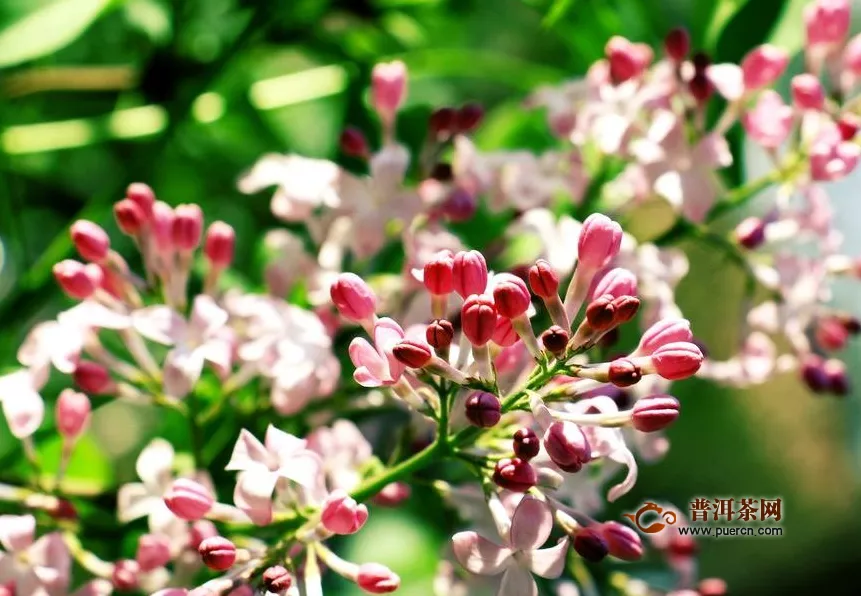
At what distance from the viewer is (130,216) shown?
67cm

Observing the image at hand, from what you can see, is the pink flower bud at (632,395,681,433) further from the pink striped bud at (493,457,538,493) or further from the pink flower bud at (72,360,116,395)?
the pink flower bud at (72,360,116,395)

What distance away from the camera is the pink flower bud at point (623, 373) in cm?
49

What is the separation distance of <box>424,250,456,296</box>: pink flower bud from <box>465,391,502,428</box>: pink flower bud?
0.19ft

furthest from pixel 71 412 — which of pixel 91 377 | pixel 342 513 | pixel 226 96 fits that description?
pixel 226 96

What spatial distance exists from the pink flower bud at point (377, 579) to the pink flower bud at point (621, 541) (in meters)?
0.11

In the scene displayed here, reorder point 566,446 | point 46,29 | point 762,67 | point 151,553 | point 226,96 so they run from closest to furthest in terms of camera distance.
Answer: point 566,446 → point 151,553 → point 762,67 → point 46,29 → point 226,96

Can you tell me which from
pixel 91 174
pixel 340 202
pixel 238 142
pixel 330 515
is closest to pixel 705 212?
pixel 340 202

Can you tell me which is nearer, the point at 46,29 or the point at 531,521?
the point at 531,521

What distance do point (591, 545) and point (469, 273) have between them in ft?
0.48

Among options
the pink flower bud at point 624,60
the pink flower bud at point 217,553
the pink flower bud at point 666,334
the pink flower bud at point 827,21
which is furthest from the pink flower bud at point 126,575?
the pink flower bud at point 827,21

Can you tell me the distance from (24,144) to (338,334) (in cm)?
44

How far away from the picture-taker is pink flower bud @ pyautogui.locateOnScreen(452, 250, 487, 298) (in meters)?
0.51

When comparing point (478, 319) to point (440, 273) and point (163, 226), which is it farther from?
point (163, 226)

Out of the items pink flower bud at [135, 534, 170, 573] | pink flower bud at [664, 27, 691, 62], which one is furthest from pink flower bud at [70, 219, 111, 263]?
pink flower bud at [664, 27, 691, 62]
